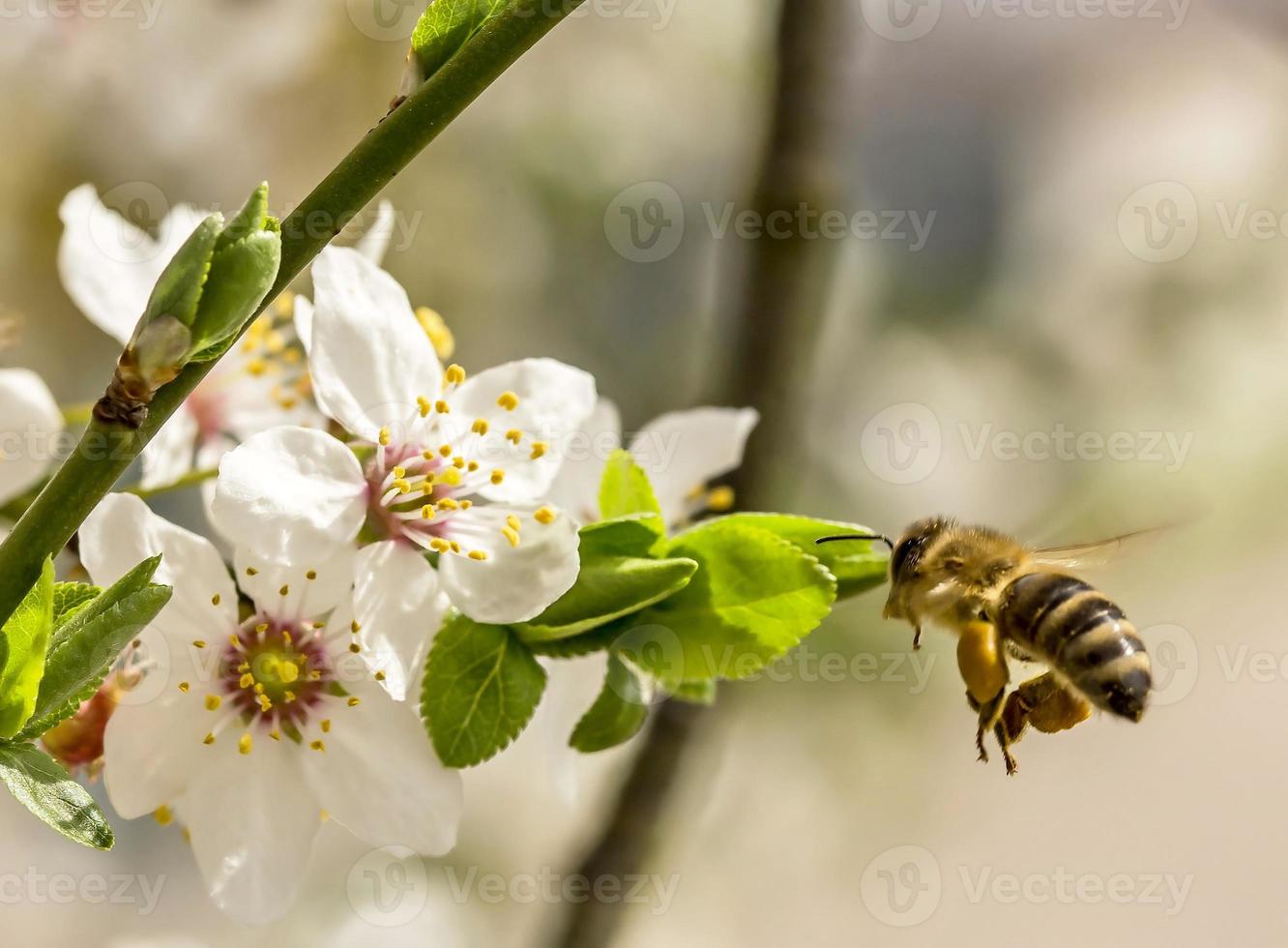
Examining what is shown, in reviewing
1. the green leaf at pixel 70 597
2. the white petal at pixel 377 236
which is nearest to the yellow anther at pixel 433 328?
the white petal at pixel 377 236

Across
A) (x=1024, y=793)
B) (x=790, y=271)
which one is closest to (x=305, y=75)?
(x=790, y=271)

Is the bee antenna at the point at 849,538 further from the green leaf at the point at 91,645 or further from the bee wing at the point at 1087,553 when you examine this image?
the green leaf at the point at 91,645

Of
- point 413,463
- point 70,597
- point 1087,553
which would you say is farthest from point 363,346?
point 1087,553

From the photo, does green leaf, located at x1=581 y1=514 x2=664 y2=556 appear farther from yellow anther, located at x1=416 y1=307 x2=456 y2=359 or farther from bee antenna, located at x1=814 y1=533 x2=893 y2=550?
yellow anther, located at x1=416 y1=307 x2=456 y2=359

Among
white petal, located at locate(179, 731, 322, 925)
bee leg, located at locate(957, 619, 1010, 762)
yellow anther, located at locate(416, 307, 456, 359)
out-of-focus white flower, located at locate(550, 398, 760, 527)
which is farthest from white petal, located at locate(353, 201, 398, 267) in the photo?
bee leg, located at locate(957, 619, 1010, 762)

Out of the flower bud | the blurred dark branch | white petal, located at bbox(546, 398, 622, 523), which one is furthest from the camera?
the blurred dark branch

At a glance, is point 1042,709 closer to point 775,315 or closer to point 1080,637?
point 1080,637
